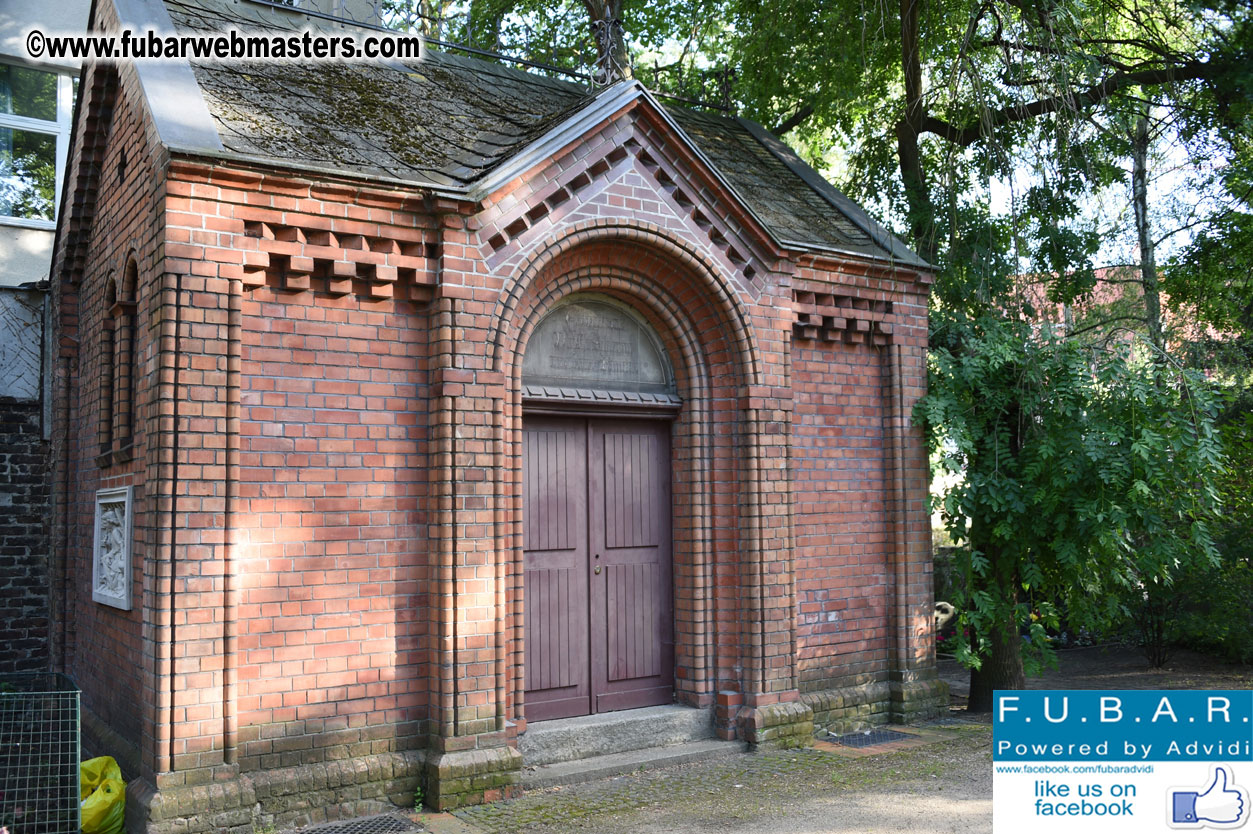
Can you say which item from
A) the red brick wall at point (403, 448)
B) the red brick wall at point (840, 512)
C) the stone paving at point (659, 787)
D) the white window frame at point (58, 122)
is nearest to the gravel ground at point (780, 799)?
the stone paving at point (659, 787)

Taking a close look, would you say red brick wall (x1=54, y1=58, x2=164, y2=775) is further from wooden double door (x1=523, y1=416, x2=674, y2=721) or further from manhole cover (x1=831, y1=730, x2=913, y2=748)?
manhole cover (x1=831, y1=730, x2=913, y2=748)

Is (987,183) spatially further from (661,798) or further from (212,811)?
(212,811)

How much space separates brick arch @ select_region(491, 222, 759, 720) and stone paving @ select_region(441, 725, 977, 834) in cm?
76

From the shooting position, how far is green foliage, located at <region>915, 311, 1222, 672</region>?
8180 millimetres

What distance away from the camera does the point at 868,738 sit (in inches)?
331

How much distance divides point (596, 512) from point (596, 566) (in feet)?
1.44

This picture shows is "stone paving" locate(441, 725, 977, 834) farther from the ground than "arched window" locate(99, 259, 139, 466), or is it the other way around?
"arched window" locate(99, 259, 139, 466)

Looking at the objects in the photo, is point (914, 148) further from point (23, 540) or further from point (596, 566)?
point (23, 540)

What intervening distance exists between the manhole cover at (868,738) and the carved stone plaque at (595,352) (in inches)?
132

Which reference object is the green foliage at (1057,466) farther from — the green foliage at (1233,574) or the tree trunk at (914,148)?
the green foliage at (1233,574)

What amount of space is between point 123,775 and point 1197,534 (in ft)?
27.6

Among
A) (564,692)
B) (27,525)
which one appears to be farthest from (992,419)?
(27,525)

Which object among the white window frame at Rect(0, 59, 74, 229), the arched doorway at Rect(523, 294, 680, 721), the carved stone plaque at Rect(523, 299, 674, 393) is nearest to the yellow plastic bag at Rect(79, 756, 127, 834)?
the arched doorway at Rect(523, 294, 680, 721)

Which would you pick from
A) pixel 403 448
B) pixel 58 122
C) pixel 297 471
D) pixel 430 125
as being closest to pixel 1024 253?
pixel 430 125
